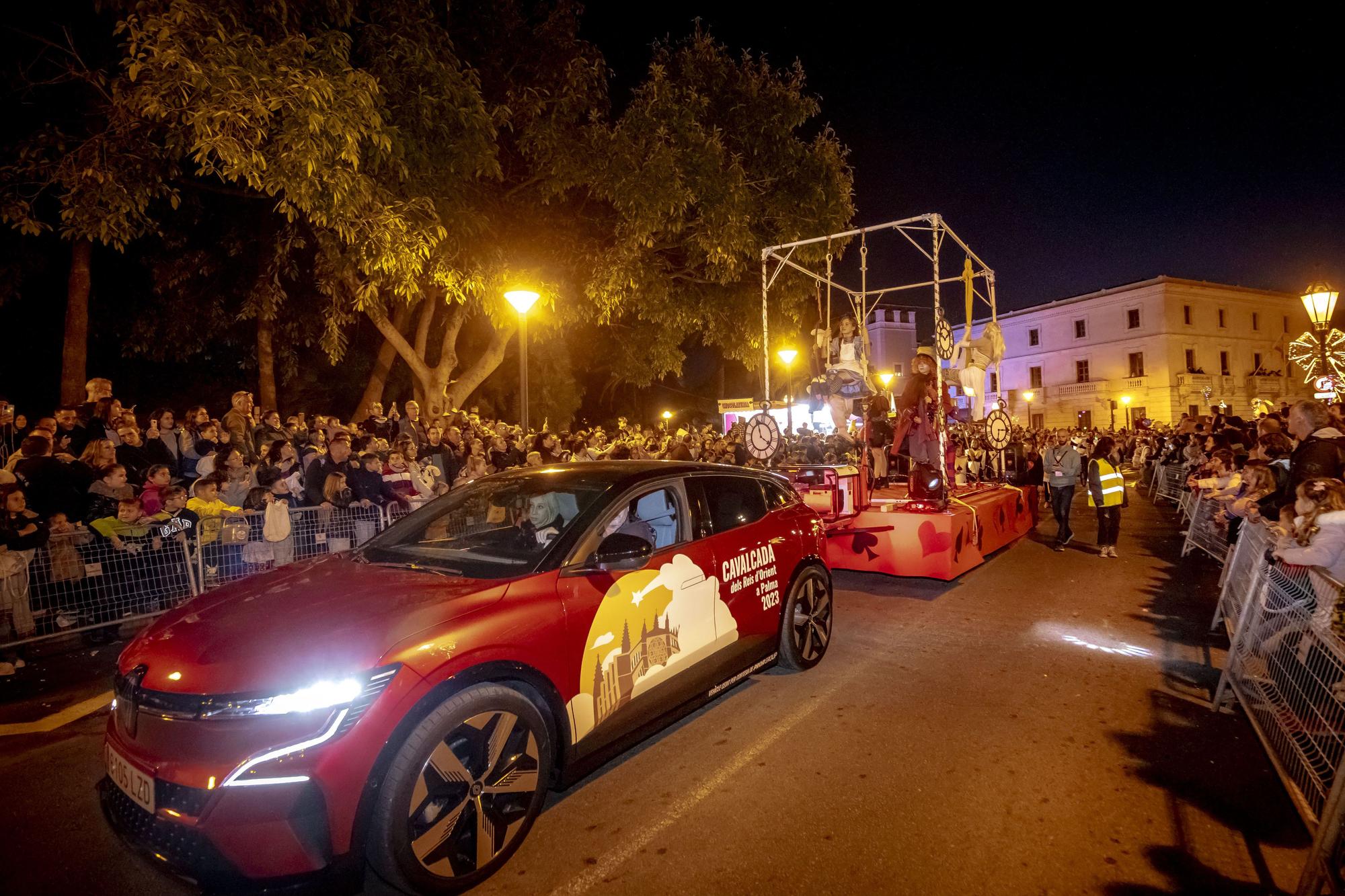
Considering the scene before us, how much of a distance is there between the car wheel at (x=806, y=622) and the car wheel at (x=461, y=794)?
228 cm

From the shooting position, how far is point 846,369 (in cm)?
1112

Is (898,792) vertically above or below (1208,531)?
below

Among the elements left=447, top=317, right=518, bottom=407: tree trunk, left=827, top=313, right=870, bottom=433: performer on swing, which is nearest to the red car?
left=827, top=313, right=870, bottom=433: performer on swing

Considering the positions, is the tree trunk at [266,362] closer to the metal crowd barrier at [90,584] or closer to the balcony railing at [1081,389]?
the metal crowd barrier at [90,584]

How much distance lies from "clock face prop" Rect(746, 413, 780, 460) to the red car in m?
6.56

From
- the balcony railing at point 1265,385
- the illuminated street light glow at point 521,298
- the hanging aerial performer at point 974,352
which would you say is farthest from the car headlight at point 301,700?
the balcony railing at point 1265,385

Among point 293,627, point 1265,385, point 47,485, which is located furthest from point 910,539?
point 1265,385

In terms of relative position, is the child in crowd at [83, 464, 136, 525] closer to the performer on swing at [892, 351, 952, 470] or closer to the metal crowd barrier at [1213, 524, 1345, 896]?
the metal crowd barrier at [1213, 524, 1345, 896]

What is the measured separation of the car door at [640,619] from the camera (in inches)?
125

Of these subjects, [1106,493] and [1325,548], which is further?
[1106,493]

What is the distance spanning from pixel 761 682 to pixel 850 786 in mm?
1457

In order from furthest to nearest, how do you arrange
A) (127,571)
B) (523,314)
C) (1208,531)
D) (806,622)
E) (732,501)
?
1. (1208,531)
2. (523,314)
3. (127,571)
4. (806,622)
5. (732,501)

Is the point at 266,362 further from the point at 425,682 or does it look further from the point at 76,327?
the point at 425,682

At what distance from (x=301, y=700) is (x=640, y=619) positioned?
160 centimetres
